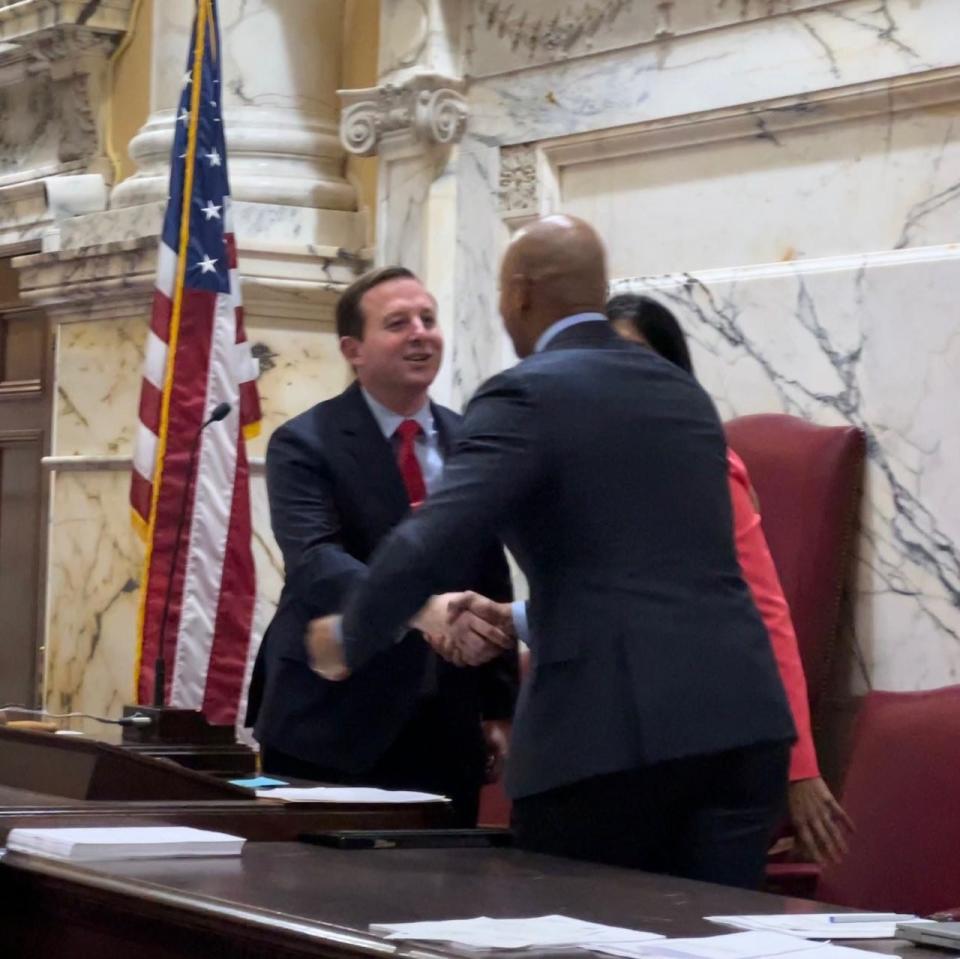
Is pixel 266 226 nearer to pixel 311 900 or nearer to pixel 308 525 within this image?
pixel 308 525

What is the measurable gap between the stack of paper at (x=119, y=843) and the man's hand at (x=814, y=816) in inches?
47.4

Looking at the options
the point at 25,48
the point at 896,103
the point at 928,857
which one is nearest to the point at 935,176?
the point at 896,103

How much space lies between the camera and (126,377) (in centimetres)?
588

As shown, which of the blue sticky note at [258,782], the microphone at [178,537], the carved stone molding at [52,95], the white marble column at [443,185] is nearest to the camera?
the blue sticky note at [258,782]

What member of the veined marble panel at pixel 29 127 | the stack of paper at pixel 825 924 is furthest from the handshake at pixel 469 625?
the veined marble panel at pixel 29 127

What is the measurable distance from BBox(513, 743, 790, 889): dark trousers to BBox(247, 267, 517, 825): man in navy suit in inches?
32.3

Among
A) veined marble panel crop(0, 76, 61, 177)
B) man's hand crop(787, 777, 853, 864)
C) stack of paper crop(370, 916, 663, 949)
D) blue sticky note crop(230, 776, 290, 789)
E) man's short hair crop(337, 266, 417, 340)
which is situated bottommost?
stack of paper crop(370, 916, 663, 949)

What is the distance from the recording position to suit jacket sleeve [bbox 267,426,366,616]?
10.7 ft

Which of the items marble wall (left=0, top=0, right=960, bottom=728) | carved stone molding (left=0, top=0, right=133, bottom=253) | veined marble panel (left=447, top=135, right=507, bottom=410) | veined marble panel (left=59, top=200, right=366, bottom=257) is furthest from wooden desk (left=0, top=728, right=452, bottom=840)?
carved stone molding (left=0, top=0, right=133, bottom=253)

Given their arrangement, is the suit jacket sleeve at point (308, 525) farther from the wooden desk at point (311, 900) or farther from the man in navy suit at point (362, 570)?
the wooden desk at point (311, 900)

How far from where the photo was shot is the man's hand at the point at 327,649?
2.55 m

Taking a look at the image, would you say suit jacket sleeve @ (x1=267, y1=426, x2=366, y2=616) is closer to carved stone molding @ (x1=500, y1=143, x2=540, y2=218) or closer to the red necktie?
the red necktie

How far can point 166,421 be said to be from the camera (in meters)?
5.16

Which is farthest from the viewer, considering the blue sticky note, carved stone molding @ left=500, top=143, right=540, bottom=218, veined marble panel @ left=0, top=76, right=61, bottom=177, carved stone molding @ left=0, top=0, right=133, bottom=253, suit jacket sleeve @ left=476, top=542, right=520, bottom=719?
veined marble panel @ left=0, top=76, right=61, bottom=177
